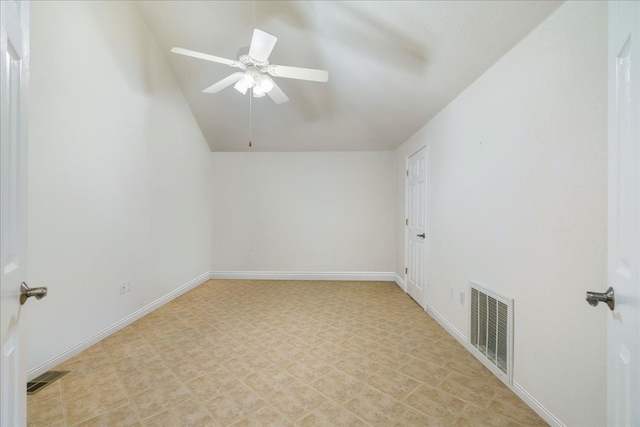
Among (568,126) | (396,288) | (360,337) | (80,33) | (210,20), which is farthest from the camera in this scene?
(396,288)

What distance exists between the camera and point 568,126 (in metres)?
1.42

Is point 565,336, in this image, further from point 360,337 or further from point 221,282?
point 221,282

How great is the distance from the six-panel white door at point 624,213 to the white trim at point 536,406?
91cm

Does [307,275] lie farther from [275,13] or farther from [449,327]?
[275,13]

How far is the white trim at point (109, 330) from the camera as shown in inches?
76.6

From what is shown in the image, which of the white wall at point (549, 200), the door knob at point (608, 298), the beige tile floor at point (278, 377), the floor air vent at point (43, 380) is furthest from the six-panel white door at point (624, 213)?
the floor air vent at point (43, 380)

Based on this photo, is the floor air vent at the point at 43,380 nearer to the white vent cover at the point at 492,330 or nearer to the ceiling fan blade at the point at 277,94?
the ceiling fan blade at the point at 277,94

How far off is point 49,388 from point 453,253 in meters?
3.32

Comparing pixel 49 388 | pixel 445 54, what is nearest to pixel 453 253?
pixel 445 54

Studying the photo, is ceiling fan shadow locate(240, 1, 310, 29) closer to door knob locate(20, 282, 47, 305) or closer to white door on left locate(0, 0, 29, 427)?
white door on left locate(0, 0, 29, 427)

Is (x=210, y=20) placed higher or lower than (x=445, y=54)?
higher

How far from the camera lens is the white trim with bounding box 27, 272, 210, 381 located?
1.95 m

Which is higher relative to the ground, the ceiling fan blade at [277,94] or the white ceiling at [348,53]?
the white ceiling at [348,53]

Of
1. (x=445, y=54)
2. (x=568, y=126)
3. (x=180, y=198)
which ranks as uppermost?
(x=445, y=54)
